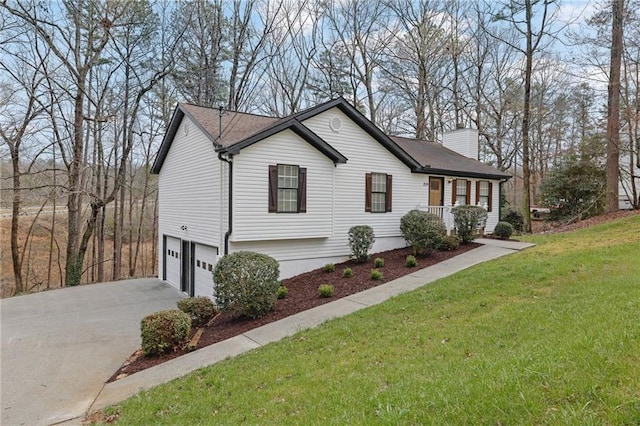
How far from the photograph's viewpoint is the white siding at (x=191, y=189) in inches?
407

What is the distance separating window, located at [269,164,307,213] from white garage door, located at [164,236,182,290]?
519cm

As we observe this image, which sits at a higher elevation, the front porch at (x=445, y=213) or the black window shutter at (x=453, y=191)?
the black window shutter at (x=453, y=191)

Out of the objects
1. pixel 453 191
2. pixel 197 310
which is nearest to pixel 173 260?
A: pixel 197 310

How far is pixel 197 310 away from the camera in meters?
8.26

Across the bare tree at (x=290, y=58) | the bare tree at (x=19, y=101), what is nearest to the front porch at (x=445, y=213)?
the bare tree at (x=290, y=58)

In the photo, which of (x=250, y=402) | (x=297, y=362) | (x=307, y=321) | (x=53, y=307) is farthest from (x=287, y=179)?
(x=53, y=307)

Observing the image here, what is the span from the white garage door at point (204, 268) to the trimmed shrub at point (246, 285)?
2.68 meters

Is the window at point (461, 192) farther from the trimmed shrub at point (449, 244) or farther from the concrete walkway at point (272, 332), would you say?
the concrete walkway at point (272, 332)

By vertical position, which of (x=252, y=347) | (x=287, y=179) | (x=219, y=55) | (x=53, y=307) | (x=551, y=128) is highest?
(x=219, y=55)

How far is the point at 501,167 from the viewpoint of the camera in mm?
23984

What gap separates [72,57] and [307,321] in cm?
1707

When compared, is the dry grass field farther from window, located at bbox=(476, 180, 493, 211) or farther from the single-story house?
window, located at bbox=(476, 180, 493, 211)

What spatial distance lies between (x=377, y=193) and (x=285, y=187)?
12.3ft

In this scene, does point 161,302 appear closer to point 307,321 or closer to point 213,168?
point 213,168
